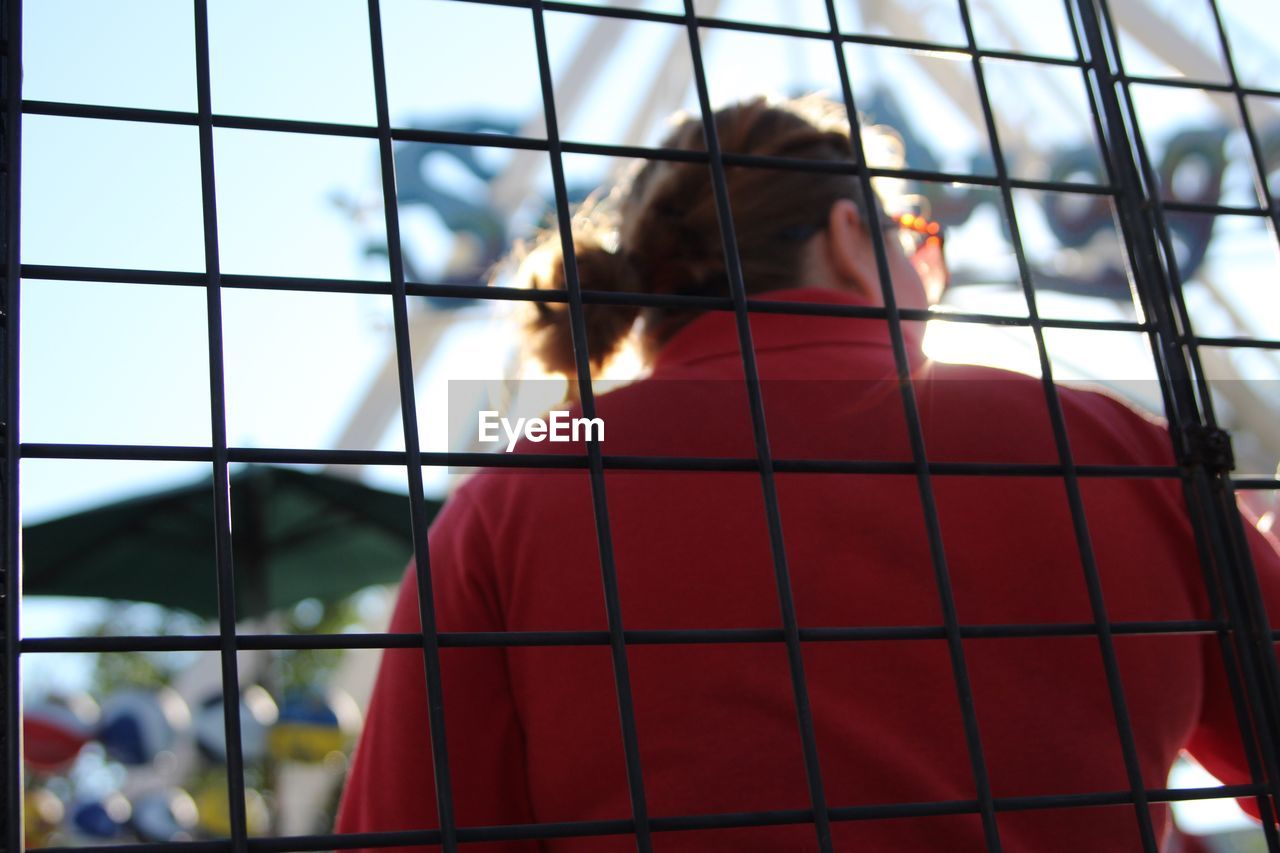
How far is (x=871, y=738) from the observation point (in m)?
0.99

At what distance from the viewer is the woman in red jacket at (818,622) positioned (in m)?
0.99

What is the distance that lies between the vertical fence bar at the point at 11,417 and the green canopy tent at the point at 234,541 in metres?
3.29

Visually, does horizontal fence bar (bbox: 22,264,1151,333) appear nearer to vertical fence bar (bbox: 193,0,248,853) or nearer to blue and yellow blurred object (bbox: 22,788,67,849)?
vertical fence bar (bbox: 193,0,248,853)

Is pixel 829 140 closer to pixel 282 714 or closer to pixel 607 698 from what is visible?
pixel 607 698

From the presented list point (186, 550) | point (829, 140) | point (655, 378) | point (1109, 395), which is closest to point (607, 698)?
point (655, 378)

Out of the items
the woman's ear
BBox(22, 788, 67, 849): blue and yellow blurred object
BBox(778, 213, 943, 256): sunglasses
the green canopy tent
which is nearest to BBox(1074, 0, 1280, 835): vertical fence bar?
BBox(778, 213, 943, 256): sunglasses

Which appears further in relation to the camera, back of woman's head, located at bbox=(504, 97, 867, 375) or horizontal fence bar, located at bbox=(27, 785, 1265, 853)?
back of woman's head, located at bbox=(504, 97, 867, 375)

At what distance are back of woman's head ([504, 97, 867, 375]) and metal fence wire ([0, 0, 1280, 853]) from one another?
0.40m

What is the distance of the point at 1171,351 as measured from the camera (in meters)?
0.87

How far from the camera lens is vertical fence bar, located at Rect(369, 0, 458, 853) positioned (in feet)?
2.05

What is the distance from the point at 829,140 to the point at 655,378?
1.30 ft

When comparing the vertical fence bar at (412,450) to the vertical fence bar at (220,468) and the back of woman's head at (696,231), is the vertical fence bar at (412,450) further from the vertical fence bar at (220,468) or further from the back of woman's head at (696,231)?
the back of woman's head at (696,231)

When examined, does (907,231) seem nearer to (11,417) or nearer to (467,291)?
(467,291)

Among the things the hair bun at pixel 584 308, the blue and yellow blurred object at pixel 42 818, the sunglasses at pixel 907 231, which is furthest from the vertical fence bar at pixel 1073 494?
the blue and yellow blurred object at pixel 42 818
